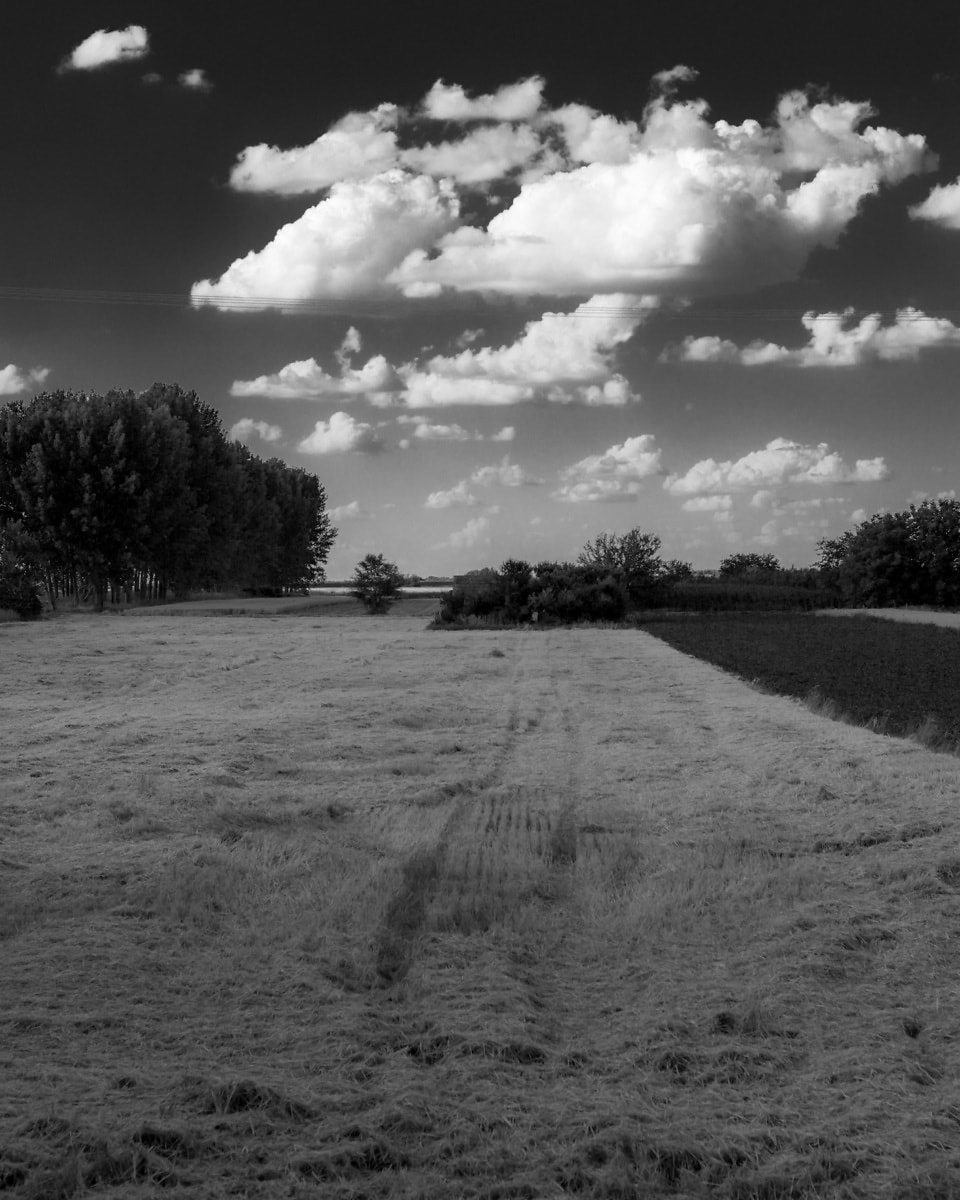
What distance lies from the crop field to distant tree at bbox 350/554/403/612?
1217 cm

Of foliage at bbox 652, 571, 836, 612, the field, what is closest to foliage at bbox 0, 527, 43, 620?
foliage at bbox 652, 571, 836, 612

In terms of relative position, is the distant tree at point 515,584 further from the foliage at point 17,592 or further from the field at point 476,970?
the field at point 476,970

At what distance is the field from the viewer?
3.43 meters

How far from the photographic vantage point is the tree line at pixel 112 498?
153ft

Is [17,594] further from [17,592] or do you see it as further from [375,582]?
[375,582]

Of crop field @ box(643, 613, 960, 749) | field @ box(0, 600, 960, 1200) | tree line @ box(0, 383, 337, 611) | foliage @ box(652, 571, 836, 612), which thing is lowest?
field @ box(0, 600, 960, 1200)

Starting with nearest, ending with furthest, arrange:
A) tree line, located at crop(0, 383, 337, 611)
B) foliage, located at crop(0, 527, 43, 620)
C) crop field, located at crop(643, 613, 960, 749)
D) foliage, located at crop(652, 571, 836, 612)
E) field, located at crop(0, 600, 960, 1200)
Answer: field, located at crop(0, 600, 960, 1200) < crop field, located at crop(643, 613, 960, 749) < foliage, located at crop(0, 527, 43, 620) < tree line, located at crop(0, 383, 337, 611) < foliage, located at crop(652, 571, 836, 612)

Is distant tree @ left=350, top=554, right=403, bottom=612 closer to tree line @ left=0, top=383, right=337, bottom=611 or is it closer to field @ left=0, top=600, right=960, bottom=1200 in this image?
tree line @ left=0, top=383, right=337, bottom=611

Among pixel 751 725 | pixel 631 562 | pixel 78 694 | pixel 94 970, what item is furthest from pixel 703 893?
pixel 631 562

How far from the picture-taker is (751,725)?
506 inches

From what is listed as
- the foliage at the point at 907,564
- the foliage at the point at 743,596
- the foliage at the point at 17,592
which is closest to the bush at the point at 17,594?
the foliage at the point at 17,592

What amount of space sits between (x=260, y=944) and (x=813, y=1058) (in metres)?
2.53

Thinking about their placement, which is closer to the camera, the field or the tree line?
the field

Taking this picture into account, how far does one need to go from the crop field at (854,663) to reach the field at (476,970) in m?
3.28
